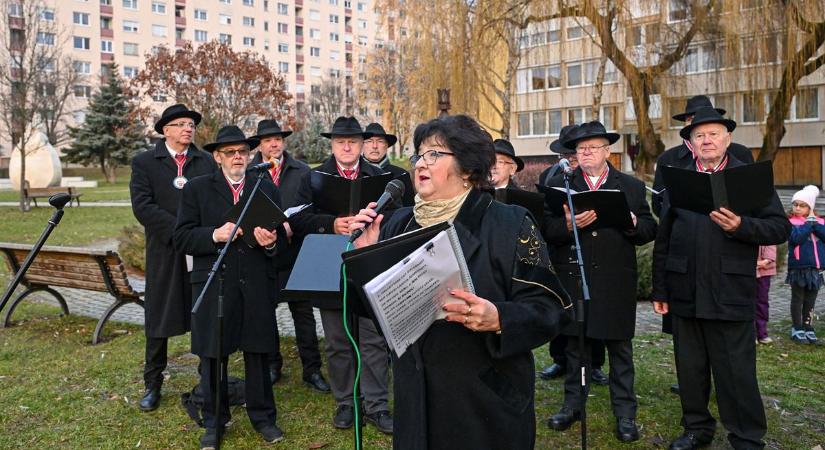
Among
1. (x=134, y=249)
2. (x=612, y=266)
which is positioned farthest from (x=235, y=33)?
(x=612, y=266)

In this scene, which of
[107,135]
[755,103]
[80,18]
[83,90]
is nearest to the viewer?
[755,103]

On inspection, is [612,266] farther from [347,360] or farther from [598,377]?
[347,360]

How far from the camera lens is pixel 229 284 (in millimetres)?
4723

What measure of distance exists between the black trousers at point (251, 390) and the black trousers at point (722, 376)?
298 cm

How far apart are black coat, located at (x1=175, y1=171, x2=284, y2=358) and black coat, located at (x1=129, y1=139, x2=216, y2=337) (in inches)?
28.1

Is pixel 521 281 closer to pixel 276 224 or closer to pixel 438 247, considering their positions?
pixel 438 247

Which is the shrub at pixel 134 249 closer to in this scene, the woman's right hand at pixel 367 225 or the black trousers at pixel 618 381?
the woman's right hand at pixel 367 225

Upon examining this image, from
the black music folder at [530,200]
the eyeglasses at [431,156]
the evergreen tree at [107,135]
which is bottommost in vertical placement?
the black music folder at [530,200]

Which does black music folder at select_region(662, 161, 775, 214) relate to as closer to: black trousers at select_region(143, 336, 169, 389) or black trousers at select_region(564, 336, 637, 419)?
black trousers at select_region(564, 336, 637, 419)

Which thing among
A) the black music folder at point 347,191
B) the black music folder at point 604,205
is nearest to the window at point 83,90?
the black music folder at point 347,191

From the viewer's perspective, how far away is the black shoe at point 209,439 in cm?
477

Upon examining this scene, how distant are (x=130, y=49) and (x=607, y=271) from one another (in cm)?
7636

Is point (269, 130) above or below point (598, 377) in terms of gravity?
above

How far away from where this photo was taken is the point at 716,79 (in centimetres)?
1529
